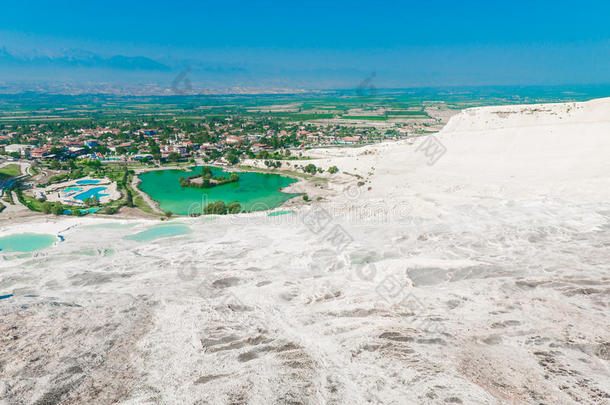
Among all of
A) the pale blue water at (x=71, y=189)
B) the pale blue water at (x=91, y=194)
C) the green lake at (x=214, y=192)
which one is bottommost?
the green lake at (x=214, y=192)

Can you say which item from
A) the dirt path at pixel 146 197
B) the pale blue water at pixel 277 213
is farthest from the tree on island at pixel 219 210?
the dirt path at pixel 146 197

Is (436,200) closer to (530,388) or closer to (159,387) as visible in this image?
(530,388)

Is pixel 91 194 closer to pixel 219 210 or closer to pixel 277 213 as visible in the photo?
→ pixel 219 210

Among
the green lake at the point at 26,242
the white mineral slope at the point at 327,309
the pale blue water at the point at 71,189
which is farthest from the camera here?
the pale blue water at the point at 71,189

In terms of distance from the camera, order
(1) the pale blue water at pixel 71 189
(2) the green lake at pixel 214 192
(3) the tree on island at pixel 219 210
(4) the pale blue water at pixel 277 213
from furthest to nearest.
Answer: (1) the pale blue water at pixel 71 189
(2) the green lake at pixel 214 192
(3) the tree on island at pixel 219 210
(4) the pale blue water at pixel 277 213

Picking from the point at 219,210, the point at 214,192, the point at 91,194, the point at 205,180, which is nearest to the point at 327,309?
the point at 219,210

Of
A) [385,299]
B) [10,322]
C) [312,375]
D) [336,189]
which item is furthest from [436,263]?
[336,189]

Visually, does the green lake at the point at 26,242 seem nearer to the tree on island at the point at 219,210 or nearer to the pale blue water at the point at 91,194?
the tree on island at the point at 219,210
